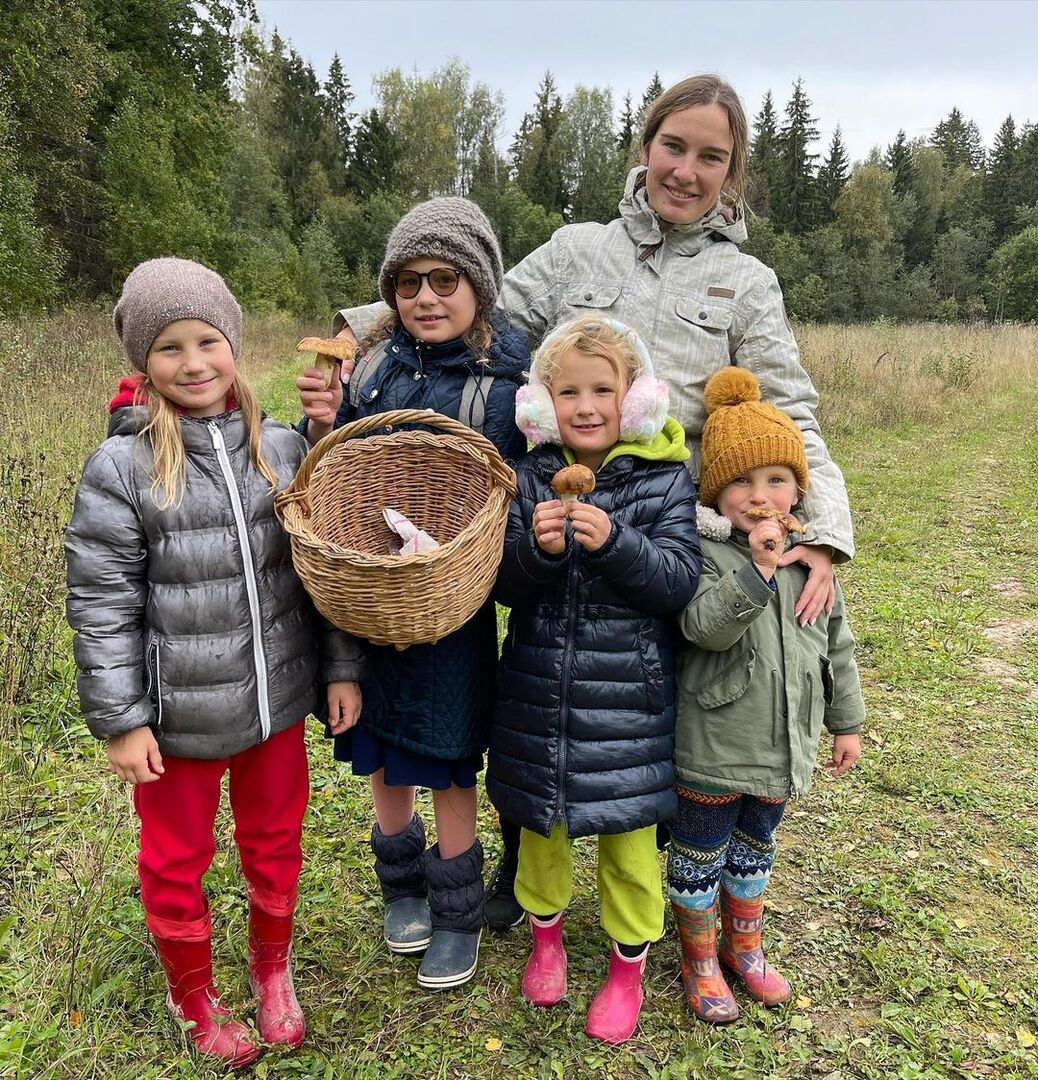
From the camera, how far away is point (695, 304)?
2234 mm

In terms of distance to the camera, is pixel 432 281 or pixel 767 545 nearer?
pixel 767 545

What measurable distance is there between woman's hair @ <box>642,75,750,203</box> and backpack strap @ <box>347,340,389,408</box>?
953 millimetres

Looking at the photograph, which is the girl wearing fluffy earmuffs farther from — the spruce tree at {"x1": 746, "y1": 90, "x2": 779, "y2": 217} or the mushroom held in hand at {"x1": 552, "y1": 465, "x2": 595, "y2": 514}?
the spruce tree at {"x1": 746, "y1": 90, "x2": 779, "y2": 217}

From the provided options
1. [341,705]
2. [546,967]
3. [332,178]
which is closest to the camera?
[341,705]

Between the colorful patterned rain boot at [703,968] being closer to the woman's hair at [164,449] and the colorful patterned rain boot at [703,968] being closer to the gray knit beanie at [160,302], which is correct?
the woman's hair at [164,449]

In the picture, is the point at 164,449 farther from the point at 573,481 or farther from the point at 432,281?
the point at 573,481

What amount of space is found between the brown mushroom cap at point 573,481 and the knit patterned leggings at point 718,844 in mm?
886

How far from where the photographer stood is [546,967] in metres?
2.32

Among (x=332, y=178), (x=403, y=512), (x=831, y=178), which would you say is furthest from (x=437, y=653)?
(x=831, y=178)

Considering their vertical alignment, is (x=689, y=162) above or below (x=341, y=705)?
above

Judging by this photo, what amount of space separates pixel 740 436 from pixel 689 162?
0.77 metres

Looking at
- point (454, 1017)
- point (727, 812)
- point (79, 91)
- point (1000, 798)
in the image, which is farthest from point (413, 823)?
point (79, 91)

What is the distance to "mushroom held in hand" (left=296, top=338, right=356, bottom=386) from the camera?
210 cm

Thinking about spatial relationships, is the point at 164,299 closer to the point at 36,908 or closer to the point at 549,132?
the point at 36,908
